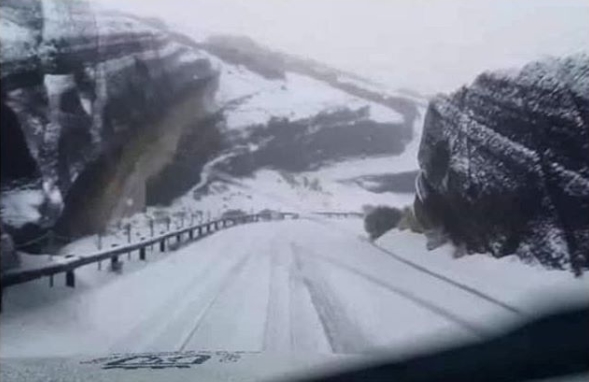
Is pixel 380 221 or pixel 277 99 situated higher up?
pixel 277 99

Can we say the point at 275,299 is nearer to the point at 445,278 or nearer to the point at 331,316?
the point at 331,316

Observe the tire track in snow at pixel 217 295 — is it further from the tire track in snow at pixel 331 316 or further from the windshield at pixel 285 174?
the tire track in snow at pixel 331 316

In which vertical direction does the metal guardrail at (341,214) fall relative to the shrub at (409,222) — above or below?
above

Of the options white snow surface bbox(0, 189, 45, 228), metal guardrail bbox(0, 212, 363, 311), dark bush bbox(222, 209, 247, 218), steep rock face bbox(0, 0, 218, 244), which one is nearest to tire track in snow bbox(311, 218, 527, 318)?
metal guardrail bbox(0, 212, 363, 311)

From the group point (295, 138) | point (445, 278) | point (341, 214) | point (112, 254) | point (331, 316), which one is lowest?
point (331, 316)

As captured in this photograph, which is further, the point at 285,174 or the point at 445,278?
the point at 285,174

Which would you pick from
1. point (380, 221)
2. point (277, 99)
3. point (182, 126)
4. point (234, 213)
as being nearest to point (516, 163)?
point (380, 221)

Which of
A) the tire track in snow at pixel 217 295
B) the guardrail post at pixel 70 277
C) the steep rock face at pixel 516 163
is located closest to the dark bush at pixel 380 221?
the steep rock face at pixel 516 163
